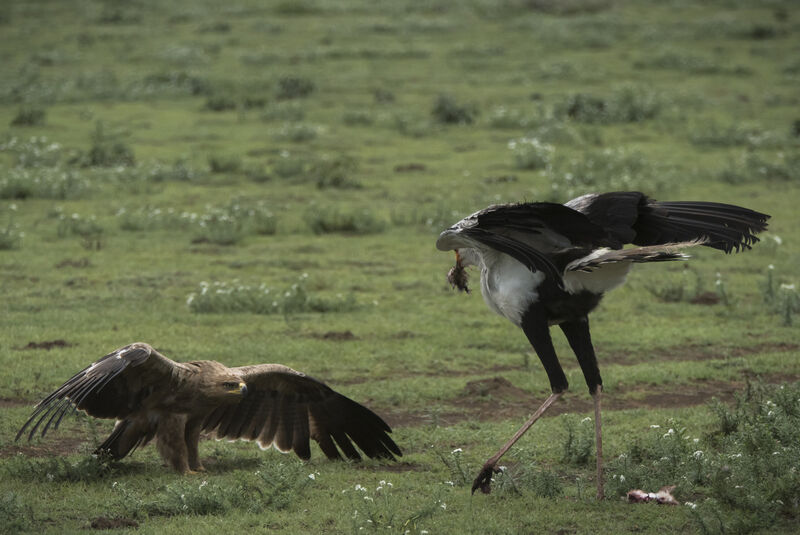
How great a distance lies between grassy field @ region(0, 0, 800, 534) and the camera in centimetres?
630

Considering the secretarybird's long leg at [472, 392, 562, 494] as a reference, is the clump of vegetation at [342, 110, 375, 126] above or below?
above

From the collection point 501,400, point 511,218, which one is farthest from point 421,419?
point 511,218

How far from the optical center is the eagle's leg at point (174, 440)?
670cm

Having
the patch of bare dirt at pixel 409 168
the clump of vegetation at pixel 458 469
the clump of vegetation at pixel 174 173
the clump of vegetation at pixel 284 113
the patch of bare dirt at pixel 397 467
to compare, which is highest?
the clump of vegetation at pixel 284 113

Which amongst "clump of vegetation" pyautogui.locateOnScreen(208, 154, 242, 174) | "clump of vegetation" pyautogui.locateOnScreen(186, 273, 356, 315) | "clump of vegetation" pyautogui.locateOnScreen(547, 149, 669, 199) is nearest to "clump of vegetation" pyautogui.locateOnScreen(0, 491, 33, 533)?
"clump of vegetation" pyautogui.locateOnScreen(186, 273, 356, 315)

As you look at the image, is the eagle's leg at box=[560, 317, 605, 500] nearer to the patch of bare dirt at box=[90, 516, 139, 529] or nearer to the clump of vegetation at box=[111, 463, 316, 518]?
the clump of vegetation at box=[111, 463, 316, 518]

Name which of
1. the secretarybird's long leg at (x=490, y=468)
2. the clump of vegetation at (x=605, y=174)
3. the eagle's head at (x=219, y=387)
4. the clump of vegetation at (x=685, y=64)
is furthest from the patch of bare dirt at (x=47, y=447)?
the clump of vegetation at (x=685, y=64)

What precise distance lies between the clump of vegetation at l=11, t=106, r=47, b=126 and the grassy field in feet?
0.59

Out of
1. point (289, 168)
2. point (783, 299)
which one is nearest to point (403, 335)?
point (783, 299)

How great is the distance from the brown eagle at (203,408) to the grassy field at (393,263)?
0.61 ft

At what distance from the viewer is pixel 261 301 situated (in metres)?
10.6

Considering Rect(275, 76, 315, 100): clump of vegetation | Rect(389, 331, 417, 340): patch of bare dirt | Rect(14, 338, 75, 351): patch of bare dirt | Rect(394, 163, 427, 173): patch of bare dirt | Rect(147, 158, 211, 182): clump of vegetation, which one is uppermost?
Rect(275, 76, 315, 100): clump of vegetation

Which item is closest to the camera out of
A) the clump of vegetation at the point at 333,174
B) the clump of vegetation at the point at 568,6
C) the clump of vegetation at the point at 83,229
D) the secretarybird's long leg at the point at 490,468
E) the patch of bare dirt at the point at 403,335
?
the secretarybird's long leg at the point at 490,468

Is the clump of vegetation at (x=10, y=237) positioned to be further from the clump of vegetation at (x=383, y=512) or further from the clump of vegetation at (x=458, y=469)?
the clump of vegetation at (x=383, y=512)
